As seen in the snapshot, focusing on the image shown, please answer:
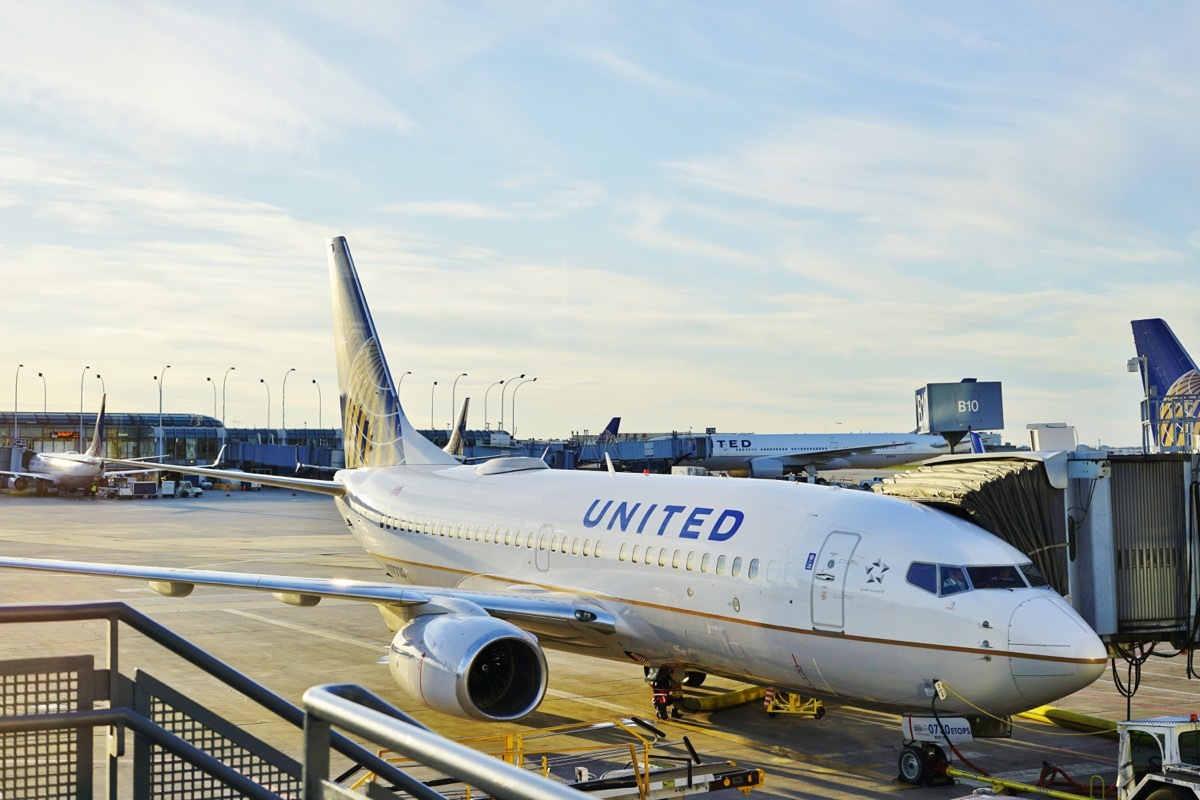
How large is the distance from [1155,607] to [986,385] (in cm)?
1722

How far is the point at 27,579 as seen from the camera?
125 ft

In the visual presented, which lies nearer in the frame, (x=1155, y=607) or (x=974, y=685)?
(x=974, y=685)

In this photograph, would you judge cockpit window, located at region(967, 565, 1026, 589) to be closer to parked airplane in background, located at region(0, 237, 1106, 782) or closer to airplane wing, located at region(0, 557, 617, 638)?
parked airplane in background, located at region(0, 237, 1106, 782)

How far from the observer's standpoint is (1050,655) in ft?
42.7

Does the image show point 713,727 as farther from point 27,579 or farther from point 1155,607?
point 27,579

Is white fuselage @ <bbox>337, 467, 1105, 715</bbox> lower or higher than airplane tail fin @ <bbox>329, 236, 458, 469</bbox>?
lower

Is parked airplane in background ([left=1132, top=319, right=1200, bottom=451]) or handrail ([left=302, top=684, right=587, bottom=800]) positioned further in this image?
parked airplane in background ([left=1132, top=319, right=1200, bottom=451])

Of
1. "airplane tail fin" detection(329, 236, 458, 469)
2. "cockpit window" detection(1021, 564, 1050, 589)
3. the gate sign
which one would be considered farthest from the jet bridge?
"airplane tail fin" detection(329, 236, 458, 469)

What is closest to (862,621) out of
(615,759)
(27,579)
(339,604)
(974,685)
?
(974,685)

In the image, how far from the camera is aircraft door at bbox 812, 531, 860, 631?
14500mm

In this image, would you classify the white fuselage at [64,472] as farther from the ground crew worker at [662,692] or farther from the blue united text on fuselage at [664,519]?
the ground crew worker at [662,692]

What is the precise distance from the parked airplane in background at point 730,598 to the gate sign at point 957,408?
10508 mm

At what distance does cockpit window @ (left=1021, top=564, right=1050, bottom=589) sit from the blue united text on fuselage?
3.84 meters

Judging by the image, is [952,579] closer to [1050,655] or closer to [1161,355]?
[1050,655]
